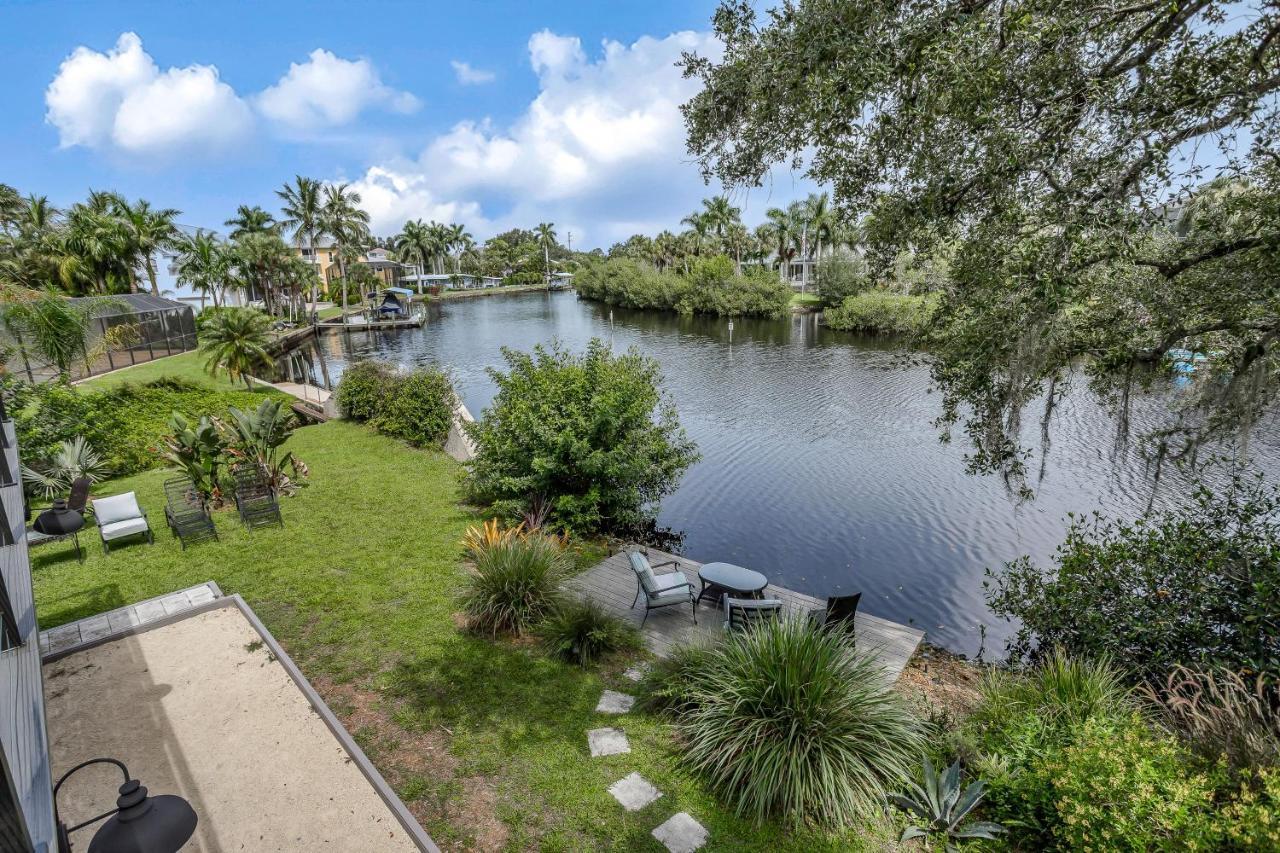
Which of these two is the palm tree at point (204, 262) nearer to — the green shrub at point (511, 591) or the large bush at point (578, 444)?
the large bush at point (578, 444)

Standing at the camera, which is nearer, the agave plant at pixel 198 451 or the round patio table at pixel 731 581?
the round patio table at pixel 731 581

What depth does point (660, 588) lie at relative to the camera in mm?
7672

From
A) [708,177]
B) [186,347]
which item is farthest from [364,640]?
[186,347]

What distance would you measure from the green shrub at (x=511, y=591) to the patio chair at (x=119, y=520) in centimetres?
625

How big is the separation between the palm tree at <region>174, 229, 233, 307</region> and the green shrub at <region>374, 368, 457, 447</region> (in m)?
37.1

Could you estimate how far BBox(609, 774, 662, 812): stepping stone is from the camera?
4.85m

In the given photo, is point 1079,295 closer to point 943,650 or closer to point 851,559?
point 943,650

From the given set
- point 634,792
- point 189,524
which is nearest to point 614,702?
point 634,792

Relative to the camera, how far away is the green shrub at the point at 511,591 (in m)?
7.34

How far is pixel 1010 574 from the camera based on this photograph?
25.4 ft

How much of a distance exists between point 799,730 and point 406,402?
46.9 feet

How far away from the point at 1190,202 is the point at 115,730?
1164 centimetres

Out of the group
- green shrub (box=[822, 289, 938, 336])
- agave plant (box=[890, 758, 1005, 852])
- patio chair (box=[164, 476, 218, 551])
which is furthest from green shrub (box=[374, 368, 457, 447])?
green shrub (box=[822, 289, 938, 336])

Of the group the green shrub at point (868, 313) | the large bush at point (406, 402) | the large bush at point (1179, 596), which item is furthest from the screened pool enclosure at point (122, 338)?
the green shrub at point (868, 313)
